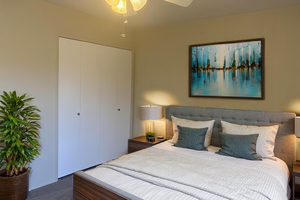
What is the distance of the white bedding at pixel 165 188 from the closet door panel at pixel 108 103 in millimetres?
1388

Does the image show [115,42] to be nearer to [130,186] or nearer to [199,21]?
[199,21]

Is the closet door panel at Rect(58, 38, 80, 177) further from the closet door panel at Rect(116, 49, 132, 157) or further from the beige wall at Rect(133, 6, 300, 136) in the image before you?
the beige wall at Rect(133, 6, 300, 136)

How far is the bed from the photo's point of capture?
1.76 meters

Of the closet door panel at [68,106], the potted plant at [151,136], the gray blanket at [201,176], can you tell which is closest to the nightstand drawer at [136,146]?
the potted plant at [151,136]

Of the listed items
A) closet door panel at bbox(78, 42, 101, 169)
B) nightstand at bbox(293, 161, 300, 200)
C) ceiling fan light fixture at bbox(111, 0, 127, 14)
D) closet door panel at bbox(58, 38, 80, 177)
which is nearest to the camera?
ceiling fan light fixture at bbox(111, 0, 127, 14)

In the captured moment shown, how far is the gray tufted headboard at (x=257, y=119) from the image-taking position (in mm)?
2814

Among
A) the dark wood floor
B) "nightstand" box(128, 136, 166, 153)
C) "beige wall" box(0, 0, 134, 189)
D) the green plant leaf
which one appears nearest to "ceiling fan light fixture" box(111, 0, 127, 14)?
"beige wall" box(0, 0, 134, 189)

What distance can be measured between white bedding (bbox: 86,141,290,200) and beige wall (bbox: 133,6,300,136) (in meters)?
0.92

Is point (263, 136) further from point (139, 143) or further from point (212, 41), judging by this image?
point (139, 143)

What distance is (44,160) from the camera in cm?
312

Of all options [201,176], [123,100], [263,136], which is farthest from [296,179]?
[123,100]

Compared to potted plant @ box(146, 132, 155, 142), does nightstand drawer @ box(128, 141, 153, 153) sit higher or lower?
lower

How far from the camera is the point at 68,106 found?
3.38m

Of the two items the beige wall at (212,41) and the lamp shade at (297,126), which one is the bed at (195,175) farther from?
the beige wall at (212,41)
